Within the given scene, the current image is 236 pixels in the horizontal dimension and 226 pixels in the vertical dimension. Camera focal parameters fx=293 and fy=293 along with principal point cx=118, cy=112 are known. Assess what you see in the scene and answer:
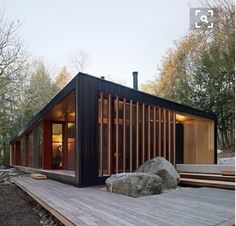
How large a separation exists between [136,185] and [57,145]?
6607mm

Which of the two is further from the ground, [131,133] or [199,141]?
[131,133]

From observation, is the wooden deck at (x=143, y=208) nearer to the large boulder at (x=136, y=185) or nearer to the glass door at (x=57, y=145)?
the large boulder at (x=136, y=185)

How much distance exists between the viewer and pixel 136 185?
5293 mm

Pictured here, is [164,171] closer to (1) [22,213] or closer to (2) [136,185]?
(2) [136,185]

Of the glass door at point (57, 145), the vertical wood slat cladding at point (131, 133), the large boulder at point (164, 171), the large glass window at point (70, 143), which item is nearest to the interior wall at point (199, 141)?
the vertical wood slat cladding at point (131, 133)

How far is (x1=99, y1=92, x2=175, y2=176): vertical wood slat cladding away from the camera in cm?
704

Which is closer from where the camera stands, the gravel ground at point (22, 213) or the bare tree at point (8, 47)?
the gravel ground at point (22, 213)

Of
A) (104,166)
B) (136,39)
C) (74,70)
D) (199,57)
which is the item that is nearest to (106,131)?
(104,166)

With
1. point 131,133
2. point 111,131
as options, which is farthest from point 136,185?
point 131,133

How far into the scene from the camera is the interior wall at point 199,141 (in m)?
10.7

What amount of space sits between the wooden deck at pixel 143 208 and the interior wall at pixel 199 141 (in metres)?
5.21

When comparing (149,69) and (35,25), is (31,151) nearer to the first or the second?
(35,25)

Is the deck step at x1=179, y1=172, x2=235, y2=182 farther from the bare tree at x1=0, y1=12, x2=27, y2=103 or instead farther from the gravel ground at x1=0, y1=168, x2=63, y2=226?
the bare tree at x1=0, y1=12, x2=27, y2=103

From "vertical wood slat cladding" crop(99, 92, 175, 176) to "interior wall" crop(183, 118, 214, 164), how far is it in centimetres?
224
